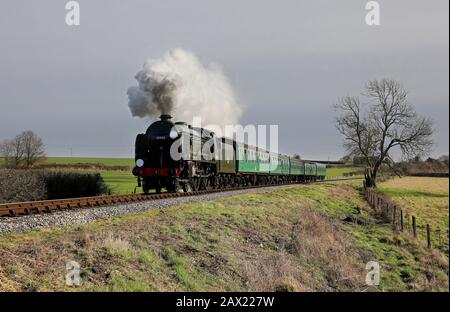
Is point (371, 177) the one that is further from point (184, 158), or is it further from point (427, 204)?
point (184, 158)

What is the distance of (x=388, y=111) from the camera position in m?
45.4

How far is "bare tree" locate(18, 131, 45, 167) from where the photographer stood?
39688 millimetres

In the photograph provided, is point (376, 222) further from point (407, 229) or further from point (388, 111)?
point (388, 111)

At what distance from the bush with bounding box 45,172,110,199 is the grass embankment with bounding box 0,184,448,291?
15.7 m

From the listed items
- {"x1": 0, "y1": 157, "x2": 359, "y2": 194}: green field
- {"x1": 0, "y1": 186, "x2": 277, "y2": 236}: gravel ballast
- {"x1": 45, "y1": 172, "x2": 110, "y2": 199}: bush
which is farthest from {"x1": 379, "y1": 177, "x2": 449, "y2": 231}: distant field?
{"x1": 45, "y1": 172, "x2": 110, "y2": 199}: bush

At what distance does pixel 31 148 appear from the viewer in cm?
4044

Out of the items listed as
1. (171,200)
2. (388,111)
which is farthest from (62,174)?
(388,111)

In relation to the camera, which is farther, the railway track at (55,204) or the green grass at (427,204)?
the green grass at (427,204)

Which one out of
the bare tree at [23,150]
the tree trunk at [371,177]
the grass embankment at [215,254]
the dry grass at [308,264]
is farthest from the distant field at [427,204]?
the bare tree at [23,150]

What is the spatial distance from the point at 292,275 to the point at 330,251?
3.89m

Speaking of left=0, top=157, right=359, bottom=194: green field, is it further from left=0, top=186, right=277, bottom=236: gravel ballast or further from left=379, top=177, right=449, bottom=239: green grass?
left=379, top=177, right=449, bottom=239: green grass

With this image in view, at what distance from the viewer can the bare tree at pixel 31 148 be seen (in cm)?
3969

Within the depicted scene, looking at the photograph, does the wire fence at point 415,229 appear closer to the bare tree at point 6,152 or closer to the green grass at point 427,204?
the green grass at point 427,204

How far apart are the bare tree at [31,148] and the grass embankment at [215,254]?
27.9 m
